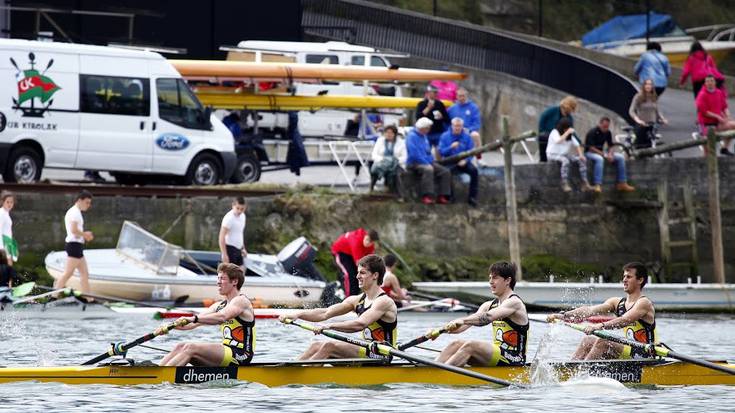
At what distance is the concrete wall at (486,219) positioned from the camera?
27922 millimetres

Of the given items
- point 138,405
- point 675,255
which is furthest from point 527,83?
point 138,405

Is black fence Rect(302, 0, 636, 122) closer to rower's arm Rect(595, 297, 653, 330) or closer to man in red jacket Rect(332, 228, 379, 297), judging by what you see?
man in red jacket Rect(332, 228, 379, 297)

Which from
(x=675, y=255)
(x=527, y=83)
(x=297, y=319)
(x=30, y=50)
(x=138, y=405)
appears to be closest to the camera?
(x=138, y=405)

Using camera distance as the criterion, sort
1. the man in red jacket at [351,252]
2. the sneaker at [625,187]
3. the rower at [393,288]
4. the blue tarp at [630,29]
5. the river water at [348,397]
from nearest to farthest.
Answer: the river water at [348,397] < the rower at [393,288] < the man in red jacket at [351,252] < the sneaker at [625,187] < the blue tarp at [630,29]

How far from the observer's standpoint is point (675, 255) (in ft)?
99.1

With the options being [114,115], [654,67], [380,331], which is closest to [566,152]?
[654,67]

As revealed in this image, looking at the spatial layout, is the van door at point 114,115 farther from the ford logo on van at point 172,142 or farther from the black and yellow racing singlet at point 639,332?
the black and yellow racing singlet at point 639,332

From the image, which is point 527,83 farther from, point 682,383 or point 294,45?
point 682,383

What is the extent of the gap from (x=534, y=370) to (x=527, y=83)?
21.7 metres

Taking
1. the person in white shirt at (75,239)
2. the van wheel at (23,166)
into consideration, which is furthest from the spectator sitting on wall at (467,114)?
the person in white shirt at (75,239)

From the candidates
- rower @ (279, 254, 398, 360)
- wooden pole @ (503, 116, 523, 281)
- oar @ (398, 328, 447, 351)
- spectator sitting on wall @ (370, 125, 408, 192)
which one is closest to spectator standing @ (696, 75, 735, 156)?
wooden pole @ (503, 116, 523, 281)

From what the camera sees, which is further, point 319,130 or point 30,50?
point 319,130

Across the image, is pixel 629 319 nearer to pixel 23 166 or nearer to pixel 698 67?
pixel 23 166

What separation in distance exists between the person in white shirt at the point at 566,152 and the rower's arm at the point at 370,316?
480 inches
